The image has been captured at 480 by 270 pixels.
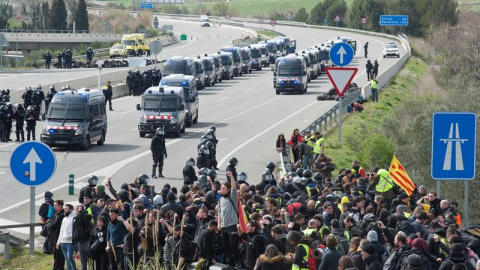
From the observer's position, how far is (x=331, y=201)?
1672 cm

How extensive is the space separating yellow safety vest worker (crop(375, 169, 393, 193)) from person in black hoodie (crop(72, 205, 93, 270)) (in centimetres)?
641

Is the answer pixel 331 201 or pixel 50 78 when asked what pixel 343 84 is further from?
pixel 50 78

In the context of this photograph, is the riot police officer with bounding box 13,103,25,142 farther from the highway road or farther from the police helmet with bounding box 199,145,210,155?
the police helmet with bounding box 199,145,210,155

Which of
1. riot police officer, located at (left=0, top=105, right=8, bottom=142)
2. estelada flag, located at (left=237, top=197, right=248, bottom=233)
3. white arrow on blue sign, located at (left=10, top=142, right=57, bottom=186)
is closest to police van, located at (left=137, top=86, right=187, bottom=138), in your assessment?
riot police officer, located at (left=0, top=105, right=8, bottom=142)

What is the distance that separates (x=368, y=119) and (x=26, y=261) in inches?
1092

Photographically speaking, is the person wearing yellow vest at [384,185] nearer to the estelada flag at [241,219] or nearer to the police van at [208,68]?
the estelada flag at [241,219]

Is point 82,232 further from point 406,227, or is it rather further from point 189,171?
point 189,171

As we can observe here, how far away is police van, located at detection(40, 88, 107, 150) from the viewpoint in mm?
32375

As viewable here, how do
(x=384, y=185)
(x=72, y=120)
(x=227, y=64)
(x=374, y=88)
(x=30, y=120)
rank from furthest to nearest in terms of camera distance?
1. (x=227, y=64)
2. (x=374, y=88)
3. (x=30, y=120)
4. (x=72, y=120)
5. (x=384, y=185)

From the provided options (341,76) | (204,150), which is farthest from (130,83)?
(204,150)

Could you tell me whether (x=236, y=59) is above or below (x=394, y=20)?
below

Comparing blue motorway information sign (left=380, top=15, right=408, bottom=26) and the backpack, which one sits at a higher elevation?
blue motorway information sign (left=380, top=15, right=408, bottom=26)

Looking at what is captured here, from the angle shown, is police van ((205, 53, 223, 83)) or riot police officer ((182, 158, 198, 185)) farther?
police van ((205, 53, 223, 83))

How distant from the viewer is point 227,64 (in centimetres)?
6475
